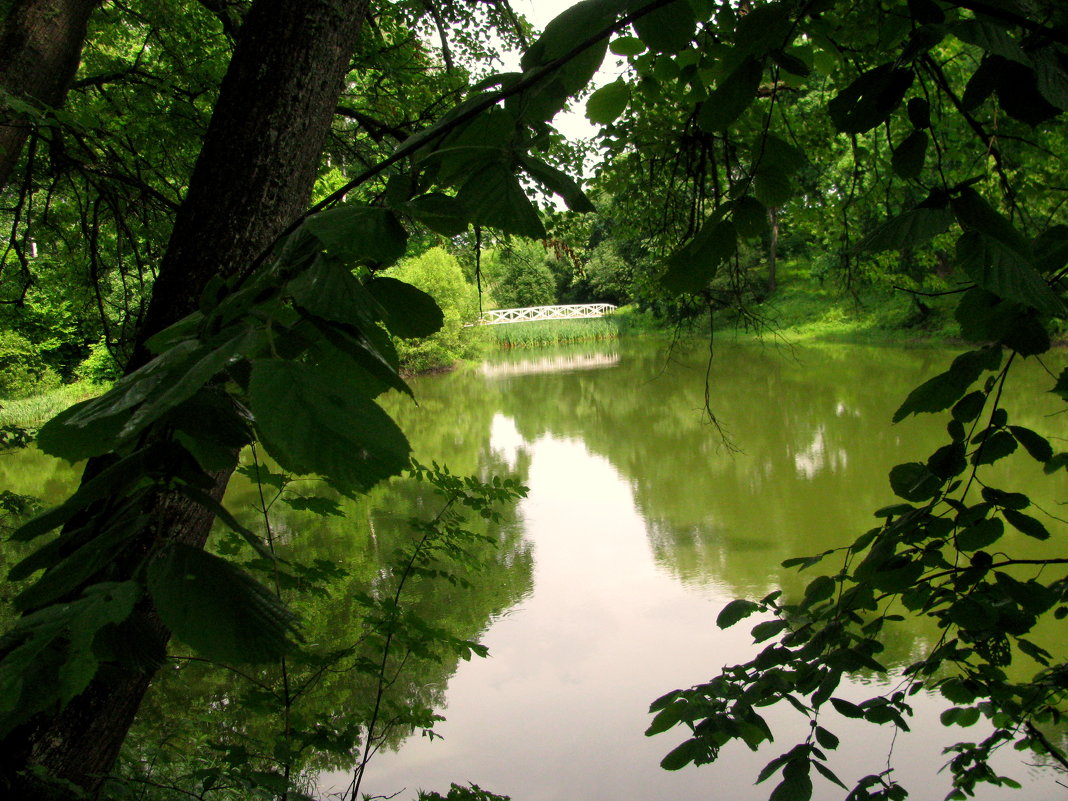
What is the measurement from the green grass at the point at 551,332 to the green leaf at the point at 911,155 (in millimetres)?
23730

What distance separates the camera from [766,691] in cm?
113

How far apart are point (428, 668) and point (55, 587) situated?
15.1 ft

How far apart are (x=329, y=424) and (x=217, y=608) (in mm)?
123

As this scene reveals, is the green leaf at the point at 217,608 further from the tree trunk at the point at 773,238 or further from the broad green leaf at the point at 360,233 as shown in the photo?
the tree trunk at the point at 773,238

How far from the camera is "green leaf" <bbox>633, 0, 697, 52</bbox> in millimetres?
606

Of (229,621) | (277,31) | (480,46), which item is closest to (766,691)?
(229,621)

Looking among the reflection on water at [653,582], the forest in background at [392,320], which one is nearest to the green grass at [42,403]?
the reflection on water at [653,582]

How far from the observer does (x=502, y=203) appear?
0.49 meters

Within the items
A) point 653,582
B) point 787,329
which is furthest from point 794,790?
point 787,329

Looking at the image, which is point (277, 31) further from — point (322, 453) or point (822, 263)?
point (822, 263)

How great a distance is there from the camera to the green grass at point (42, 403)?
11812mm

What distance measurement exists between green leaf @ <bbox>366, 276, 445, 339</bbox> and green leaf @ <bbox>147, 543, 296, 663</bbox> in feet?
0.67

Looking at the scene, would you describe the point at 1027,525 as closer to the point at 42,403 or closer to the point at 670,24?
the point at 670,24

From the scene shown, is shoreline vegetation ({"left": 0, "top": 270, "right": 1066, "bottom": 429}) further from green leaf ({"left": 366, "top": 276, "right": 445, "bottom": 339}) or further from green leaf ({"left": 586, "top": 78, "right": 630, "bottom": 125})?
green leaf ({"left": 366, "top": 276, "right": 445, "bottom": 339})
